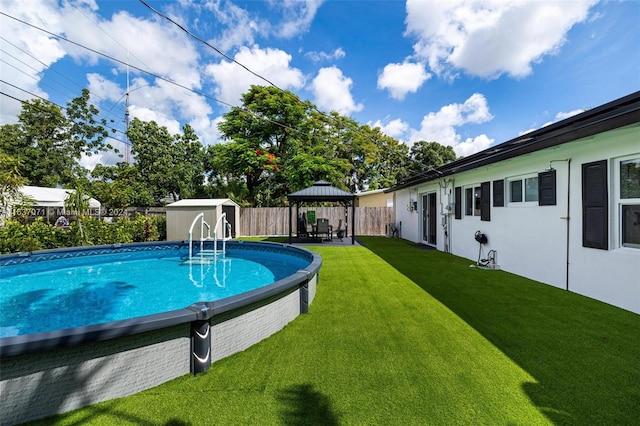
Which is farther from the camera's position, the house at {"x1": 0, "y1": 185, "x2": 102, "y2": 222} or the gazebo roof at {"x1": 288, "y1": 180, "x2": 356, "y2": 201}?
the house at {"x1": 0, "y1": 185, "x2": 102, "y2": 222}

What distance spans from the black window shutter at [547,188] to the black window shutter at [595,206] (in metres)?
0.66

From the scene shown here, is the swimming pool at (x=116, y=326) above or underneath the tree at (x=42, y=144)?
underneath

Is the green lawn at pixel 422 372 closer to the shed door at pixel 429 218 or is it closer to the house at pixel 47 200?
the shed door at pixel 429 218

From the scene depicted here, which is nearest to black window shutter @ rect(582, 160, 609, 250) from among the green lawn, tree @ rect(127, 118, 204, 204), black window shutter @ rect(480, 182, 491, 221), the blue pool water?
the green lawn

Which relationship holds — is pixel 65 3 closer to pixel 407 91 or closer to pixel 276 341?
pixel 276 341

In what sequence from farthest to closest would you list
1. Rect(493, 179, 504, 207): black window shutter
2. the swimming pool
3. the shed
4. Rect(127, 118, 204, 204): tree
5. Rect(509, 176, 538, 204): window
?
Rect(127, 118, 204, 204): tree, the shed, Rect(493, 179, 504, 207): black window shutter, Rect(509, 176, 538, 204): window, the swimming pool

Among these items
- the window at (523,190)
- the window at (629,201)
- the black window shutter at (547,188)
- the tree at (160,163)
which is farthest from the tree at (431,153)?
the window at (629,201)

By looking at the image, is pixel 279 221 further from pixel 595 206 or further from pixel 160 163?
pixel 160 163

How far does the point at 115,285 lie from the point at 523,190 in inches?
400

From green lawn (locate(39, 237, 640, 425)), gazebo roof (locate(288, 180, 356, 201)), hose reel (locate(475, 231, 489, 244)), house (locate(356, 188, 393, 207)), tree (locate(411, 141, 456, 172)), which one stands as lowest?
green lawn (locate(39, 237, 640, 425))

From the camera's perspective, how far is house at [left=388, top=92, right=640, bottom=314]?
4.49m

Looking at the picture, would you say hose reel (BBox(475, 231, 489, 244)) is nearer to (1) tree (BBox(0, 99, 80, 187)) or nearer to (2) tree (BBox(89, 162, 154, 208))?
(2) tree (BBox(89, 162, 154, 208))

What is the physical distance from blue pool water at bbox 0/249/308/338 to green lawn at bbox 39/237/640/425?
3502mm

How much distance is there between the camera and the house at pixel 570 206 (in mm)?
4492
